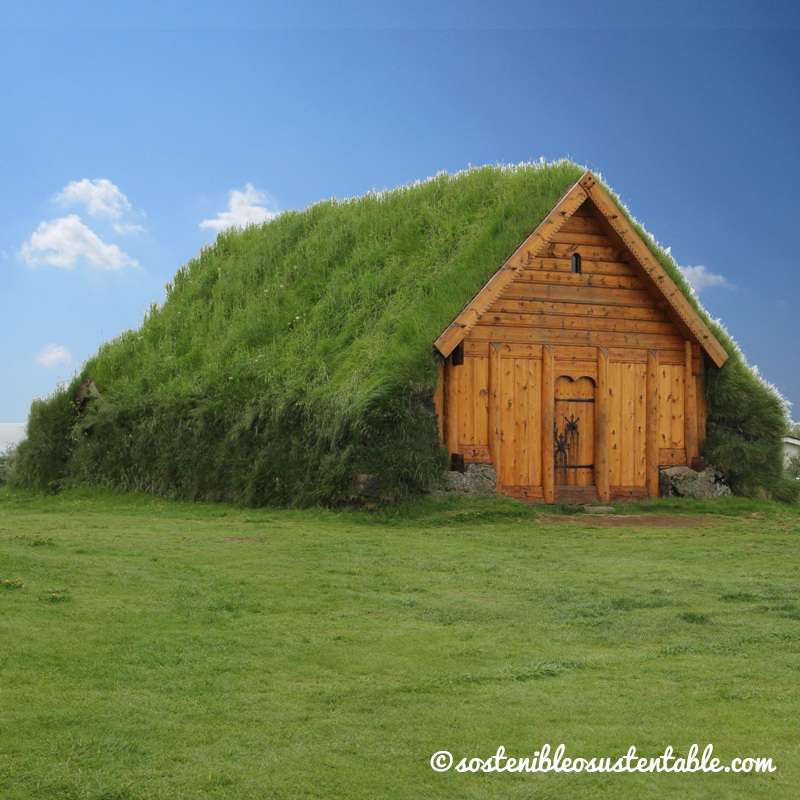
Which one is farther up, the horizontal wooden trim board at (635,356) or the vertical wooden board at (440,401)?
the horizontal wooden trim board at (635,356)

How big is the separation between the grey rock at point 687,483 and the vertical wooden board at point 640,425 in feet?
1.68

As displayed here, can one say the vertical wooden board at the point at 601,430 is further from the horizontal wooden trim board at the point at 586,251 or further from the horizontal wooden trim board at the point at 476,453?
the horizontal wooden trim board at the point at 476,453

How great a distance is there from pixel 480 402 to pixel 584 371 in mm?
2681

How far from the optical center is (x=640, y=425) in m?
25.0

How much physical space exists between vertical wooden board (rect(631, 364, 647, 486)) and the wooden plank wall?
0.07 ft

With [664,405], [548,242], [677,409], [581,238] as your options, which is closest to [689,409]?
[677,409]

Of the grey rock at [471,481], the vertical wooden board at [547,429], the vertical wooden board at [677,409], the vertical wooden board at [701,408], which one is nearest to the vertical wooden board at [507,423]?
the grey rock at [471,481]

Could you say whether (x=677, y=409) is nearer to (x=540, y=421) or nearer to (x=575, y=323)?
(x=575, y=323)

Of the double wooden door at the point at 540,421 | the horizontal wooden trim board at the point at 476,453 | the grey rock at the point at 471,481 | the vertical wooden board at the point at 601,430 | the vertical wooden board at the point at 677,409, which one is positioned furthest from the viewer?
the vertical wooden board at the point at 677,409

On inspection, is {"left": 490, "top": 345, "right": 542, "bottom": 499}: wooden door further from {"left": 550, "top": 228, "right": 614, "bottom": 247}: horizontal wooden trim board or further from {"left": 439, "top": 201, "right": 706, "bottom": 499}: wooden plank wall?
{"left": 550, "top": 228, "right": 614, "bottom": 247}: horizontal wooden trim board

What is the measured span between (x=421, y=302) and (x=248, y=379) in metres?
4.49

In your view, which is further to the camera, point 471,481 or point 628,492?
point 628,492

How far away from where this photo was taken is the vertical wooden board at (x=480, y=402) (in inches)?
909

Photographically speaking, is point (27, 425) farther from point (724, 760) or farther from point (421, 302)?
point (724, 760)
